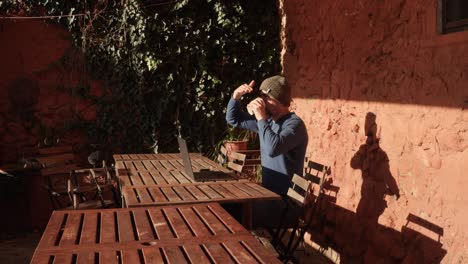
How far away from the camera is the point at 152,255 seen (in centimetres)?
208

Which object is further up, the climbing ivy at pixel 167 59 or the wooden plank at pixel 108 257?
the climbing ivy at pixel 167 59

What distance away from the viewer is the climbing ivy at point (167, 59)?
21.6ft

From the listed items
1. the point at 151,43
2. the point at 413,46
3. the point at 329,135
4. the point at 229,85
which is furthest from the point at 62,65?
the point at 413,46

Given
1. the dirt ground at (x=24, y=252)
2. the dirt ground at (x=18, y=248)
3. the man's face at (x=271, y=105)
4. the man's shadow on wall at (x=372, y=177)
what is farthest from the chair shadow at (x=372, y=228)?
the dirt ground at (x=18, y=248)

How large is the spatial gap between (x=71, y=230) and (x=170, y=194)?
87cm

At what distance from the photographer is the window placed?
3271 mm

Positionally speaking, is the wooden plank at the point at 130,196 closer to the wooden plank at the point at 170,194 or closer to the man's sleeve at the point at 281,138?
the wooden plank at the point at 170,194

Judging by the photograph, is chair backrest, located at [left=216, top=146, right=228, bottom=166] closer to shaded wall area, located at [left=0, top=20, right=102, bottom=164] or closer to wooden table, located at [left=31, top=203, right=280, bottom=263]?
shaded wall area, located at [left=0, top=20, right=102, bottom=164]

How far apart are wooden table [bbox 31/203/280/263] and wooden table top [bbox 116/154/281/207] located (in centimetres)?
18

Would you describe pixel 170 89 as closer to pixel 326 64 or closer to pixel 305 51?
pixel 305 51

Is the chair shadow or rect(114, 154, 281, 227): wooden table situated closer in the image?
rect(114, 154, 281, 227): wooden table

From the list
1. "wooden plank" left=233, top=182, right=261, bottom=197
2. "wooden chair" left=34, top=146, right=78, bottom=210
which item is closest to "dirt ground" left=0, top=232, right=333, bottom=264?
"wooden chair" left=34, top=146, right=78, bottom=210

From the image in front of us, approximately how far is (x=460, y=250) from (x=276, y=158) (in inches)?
60.9

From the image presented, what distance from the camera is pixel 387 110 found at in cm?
400
